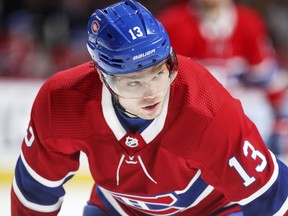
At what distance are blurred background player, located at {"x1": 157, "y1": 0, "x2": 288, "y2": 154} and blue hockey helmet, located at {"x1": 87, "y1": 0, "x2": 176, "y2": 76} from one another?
2061 millimetres

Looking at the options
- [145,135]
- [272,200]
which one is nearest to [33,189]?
[145,135]

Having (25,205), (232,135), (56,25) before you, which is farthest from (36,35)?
(232,135)

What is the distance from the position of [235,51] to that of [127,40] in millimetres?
2209

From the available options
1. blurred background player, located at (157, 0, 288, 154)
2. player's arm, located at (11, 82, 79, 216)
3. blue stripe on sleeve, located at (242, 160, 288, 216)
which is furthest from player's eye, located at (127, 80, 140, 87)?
blurred background player, located at (157, 0, 288, 154)

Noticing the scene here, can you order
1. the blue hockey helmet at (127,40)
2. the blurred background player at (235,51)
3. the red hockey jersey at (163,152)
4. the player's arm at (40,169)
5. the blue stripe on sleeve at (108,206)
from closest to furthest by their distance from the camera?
the blue hockey helmet at (127,40), the red hockey jersey at (163,152), the player's arm at (40,169), the blue stripe on sleeve at (108,206), the blurred background player at (235,51)

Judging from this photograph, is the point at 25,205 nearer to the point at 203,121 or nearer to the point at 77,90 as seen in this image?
the point at 77,90

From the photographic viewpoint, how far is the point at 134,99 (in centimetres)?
187

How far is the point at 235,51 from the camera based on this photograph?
397 centimetres

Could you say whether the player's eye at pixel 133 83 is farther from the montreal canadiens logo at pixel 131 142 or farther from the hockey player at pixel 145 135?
the montreal canadiens logo at pixel 131 142

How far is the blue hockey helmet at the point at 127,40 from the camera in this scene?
5.94 feet

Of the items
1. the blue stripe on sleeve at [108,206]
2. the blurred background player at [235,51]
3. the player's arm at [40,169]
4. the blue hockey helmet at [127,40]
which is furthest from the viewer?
the blurred background player at [235,51]

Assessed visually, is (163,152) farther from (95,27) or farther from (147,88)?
(95,27)

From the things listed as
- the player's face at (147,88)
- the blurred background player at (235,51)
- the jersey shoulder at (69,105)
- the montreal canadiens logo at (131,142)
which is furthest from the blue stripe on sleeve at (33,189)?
the blurred background player at (235,51)

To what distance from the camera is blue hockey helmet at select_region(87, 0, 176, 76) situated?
181 centimetres
